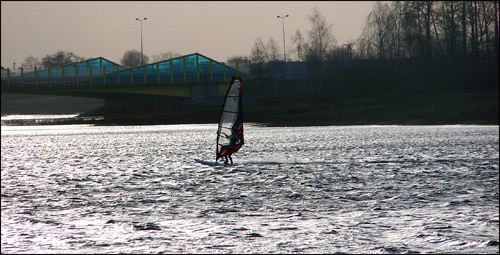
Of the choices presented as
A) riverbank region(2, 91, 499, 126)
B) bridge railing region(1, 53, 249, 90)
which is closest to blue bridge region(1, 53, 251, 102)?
bridge railing region(1, 53, 249, 90)

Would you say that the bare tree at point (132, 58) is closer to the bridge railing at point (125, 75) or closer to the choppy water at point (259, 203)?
the bridge railing at point (125, 75)

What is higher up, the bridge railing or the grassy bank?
the bridge railing

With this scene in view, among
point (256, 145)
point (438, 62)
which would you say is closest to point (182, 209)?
point (256, 145)

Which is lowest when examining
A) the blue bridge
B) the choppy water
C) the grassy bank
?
the choppy water

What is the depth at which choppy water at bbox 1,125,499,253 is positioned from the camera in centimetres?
1039

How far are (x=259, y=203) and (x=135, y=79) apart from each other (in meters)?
58.0

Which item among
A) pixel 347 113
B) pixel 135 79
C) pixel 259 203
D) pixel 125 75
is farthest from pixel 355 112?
pixel 259 203

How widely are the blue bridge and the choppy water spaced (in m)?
35.8

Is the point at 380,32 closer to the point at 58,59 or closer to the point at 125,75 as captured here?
the point at 125,75

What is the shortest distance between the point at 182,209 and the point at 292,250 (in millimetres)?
4221

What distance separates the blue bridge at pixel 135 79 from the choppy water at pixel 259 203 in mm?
35794

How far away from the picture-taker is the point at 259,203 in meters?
14.1

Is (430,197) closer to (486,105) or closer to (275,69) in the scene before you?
(486,105)

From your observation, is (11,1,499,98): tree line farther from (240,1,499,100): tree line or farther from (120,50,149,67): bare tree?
(120,50,149,67): bare tree
